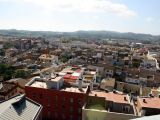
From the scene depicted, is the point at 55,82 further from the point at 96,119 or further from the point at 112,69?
the point at 112,69

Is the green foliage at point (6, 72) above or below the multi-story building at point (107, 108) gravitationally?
below

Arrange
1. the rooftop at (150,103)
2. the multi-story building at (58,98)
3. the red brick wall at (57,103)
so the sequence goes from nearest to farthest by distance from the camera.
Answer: the rooftop at (150,103)
the multi-story building at (58,98)
the red brick wall at (57,103)

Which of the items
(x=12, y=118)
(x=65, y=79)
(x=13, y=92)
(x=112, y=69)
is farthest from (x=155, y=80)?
(x=12, y=118)

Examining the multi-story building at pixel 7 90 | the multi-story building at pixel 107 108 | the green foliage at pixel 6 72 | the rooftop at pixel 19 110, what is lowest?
the green foliage at pixel 6 72

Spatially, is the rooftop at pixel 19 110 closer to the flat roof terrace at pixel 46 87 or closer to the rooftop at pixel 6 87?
the flat roof terrace at pixel 46 87

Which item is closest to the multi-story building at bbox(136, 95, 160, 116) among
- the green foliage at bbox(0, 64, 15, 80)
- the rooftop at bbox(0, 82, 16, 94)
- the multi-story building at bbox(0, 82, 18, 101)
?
the multi-story building at bbox(0, 82, 18, 101)

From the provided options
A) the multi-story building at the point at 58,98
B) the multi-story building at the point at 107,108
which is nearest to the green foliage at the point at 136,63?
the multi-story building at the point at 58,98
